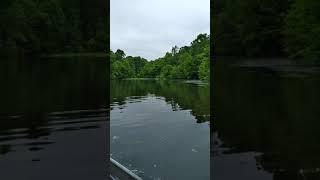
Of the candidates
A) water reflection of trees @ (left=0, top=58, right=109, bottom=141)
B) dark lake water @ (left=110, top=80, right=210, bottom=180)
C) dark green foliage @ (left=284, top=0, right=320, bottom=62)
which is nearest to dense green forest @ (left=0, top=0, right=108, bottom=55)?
water reflection of trees @ (left=0, top=58, right=109, bottom=141)

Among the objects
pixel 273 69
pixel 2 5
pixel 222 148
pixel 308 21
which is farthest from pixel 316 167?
pixel 2 5

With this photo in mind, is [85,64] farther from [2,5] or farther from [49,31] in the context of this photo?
[2,5]

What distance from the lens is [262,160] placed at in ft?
18.8

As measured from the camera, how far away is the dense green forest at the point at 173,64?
1377 inches

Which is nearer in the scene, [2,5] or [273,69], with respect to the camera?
[2,5]

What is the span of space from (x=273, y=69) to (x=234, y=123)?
144cm

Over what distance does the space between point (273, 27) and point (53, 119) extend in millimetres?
4630

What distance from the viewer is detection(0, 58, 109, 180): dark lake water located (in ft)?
18.0

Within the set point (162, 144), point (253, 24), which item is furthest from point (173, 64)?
point (253, 24)

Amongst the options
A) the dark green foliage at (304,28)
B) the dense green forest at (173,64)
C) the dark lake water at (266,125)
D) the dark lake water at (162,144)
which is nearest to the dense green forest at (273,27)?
the dark green foliage at (304,28)

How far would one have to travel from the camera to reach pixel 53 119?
7582 mm

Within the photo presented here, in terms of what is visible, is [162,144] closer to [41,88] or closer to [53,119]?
[53,119]

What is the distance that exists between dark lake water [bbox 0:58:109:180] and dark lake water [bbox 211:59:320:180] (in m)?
2.09

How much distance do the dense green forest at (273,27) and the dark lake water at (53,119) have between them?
2880mm
